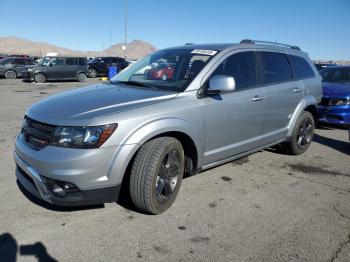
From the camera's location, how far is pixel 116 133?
3.16 meters

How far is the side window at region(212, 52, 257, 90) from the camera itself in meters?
4.31

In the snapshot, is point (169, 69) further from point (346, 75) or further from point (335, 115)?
point (346, 75)

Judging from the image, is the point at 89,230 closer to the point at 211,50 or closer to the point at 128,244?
the point at 128,244

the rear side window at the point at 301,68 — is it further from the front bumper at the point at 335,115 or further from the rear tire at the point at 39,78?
the rear tire at the point at 39,78

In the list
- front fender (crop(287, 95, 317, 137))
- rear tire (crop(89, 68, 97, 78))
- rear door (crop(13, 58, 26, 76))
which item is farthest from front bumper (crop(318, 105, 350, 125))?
rear tire (crop(89, 68, 97, 78))

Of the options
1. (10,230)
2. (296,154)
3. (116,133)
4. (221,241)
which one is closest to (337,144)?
(296,154)

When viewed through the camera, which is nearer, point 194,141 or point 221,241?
point 221,241

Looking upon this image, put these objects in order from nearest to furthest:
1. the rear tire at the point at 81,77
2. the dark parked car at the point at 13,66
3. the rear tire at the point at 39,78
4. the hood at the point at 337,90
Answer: the hood at the point at 337,90, the rear tire at the point at 39,78, the rear tire at the point at 81,77, the dark parked car at the point at 13,66

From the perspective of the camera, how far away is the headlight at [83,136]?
310cm

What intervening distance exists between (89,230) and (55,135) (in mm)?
969

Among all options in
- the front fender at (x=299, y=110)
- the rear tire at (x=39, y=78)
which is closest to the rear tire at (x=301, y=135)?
the front fender at (x=299, y=110)

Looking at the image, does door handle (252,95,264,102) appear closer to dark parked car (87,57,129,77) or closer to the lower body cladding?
the lower body cladding

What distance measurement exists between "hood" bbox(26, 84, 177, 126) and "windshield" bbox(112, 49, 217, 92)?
10.0 inches

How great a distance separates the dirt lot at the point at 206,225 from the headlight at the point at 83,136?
2.82ft
